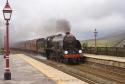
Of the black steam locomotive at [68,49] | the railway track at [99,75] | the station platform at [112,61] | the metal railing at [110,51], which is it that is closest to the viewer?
the railway track at [99,75]

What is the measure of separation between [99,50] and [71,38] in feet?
16.1

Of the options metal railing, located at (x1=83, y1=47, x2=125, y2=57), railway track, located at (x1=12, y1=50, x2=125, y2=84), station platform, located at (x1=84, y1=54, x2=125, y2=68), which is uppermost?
metal railing, located at (x1=83, y1=47, x2=125, y2=57)

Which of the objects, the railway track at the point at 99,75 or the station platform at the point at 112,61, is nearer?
the railway track at the point at 99,75

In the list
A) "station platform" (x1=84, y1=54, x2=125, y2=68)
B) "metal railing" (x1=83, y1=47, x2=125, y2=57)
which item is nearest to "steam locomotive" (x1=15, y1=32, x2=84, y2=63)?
"station platform" (x1=84, y1=54, x2=125, y2=68)

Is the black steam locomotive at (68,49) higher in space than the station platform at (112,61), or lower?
→ higher

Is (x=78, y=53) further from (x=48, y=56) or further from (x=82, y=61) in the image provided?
(x=48, y=56)

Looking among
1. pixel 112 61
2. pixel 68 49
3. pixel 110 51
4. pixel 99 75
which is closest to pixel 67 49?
pixel 68 49

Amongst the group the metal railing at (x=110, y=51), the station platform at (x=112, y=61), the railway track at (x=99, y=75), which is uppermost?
the metal railing at (x=110, y=51)

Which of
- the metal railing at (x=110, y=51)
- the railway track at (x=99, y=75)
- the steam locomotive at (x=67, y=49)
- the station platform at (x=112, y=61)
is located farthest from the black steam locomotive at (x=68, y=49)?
the metal railing at (x=110, y=51)

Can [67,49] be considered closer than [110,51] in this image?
No

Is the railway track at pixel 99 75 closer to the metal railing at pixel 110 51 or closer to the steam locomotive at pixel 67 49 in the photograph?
the steam locomotive at pixel 67 49

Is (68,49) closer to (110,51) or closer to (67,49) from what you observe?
(67,49)

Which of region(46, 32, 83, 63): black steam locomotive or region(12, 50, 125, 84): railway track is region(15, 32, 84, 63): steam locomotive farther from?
region(12, 50, 125, 84): railway track

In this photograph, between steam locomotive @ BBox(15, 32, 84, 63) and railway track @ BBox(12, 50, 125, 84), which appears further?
steam locomotive @ BBox(15, 32, 84, 63)
